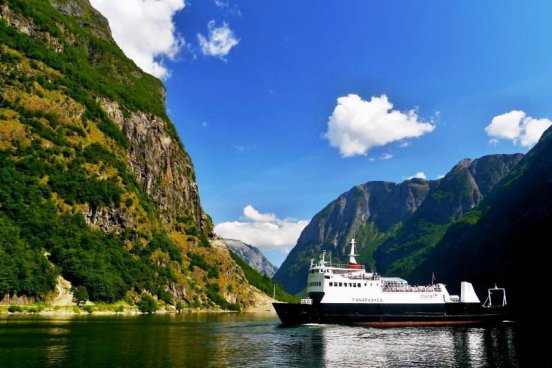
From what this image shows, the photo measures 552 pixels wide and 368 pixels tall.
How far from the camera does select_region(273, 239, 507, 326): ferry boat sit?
367ft

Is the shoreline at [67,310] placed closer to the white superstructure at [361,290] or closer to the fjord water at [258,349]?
the fjord water at [258,349]

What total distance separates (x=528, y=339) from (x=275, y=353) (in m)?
44.7

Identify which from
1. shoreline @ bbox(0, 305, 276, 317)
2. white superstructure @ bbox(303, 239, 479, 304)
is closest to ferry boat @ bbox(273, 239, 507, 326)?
white superstructure @ bbox(303, 239, 479, 304)

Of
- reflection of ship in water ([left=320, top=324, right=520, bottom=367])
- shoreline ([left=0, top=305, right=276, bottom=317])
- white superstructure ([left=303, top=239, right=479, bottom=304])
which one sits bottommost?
reflection of ship in water ([left=320, top=324, right=520, bottom=367])

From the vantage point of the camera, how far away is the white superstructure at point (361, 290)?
11256 cm

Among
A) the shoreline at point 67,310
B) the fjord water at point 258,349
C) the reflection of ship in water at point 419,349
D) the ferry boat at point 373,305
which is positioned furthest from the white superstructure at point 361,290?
the shoreline at point 67,310

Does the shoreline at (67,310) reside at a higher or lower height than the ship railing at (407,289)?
lower

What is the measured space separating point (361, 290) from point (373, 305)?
14.5 ft

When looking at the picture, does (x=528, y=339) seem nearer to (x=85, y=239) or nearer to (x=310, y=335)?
(x=310, y=335)

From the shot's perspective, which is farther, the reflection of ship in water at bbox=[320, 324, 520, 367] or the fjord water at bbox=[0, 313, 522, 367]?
the reflection of ship in water at bbox=[320, 324, 520, 367]

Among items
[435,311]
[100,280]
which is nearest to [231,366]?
[435,311]

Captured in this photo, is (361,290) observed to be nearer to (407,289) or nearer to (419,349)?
(407,289)

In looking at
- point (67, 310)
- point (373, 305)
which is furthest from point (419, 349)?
point (67, 310)

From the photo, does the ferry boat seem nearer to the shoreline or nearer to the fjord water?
the fjord water
